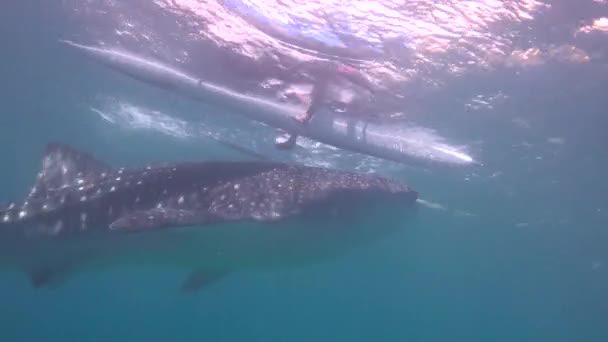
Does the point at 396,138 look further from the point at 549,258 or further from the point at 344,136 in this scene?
the point at 549,258

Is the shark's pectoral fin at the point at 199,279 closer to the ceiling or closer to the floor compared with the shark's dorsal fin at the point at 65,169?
closer to the floor

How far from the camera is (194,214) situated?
22.2 ft

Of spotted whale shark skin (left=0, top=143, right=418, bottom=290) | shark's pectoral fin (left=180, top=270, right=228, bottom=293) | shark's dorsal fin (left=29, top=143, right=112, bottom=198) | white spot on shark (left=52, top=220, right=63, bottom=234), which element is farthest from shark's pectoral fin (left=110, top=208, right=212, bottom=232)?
shark's pectoral fin (left=180, top=270, right=228, bottom=293)

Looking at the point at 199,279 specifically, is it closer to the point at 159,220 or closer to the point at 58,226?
the point at 58,226

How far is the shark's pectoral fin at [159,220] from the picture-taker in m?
6.39

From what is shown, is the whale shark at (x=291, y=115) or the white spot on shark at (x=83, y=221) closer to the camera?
the white spot on shark at (x=83, y=221)

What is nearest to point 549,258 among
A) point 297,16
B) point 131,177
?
point 297,16

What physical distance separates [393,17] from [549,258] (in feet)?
111

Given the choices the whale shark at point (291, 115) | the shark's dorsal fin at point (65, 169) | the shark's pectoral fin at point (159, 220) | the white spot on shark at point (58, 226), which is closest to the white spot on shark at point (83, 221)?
the white spot on shark at point (58, 226)

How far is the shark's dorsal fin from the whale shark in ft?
20.9

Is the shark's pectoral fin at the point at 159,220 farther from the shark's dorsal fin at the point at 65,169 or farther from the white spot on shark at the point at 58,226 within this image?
the shark's dorsal fin at the point at 65,169

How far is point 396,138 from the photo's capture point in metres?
16.4

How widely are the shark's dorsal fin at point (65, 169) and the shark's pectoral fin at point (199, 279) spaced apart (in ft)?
8.82

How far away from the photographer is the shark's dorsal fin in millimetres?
8789
